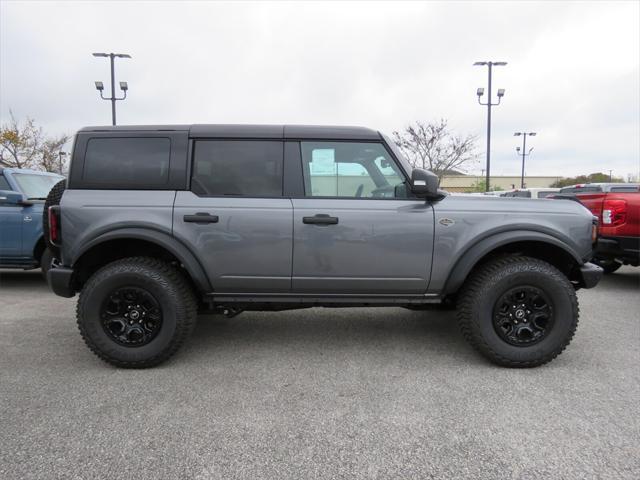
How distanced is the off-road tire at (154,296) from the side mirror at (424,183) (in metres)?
2.00

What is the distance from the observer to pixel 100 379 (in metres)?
3.12

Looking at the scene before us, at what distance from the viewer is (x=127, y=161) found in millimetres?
3363

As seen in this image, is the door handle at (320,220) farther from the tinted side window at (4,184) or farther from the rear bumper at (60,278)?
the tinted side window at (4,184)

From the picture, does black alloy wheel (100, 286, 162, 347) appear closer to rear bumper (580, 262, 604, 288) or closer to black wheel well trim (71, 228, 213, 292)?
black wheel well trim (71, 228, 213, 292)

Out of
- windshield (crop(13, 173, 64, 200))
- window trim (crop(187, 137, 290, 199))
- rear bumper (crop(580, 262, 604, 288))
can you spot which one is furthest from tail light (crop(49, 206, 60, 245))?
rear bumper (crop(580, 262, 604, 288))

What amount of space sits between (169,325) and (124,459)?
1199mm

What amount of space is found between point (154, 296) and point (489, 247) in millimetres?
2612

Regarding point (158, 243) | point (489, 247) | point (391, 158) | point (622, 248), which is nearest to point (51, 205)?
point (158, 243)

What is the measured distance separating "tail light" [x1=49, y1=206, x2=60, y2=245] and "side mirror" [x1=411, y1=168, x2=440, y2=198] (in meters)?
2.74

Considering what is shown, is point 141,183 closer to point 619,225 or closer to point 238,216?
point 238,216

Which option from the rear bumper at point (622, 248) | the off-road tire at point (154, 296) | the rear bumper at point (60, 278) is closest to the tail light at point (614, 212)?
the rear bumper at point (622, 248)

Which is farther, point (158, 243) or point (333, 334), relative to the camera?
point (333, 334)

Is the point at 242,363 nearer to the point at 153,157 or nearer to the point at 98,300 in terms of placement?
the point at 98,300

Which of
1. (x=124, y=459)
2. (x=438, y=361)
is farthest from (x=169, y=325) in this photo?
(x=438, y=361)
